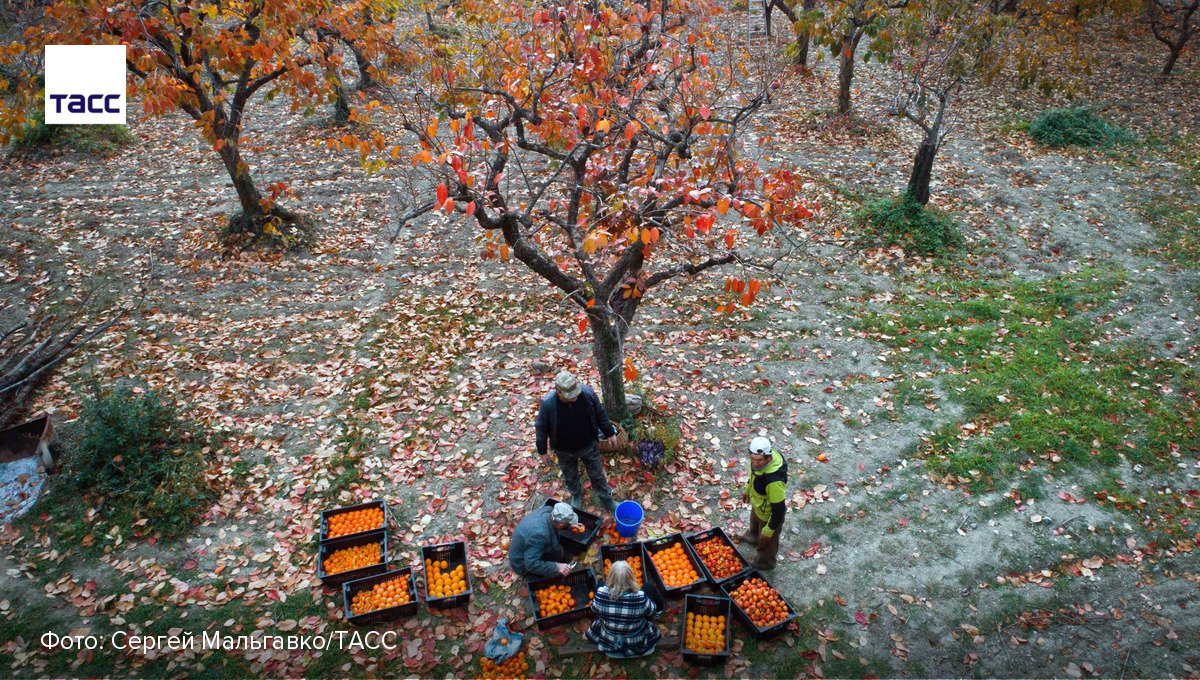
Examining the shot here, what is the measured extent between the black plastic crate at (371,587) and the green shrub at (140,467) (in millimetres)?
2471

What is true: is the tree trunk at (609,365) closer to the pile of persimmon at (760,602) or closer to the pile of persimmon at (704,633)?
the pile of persimmon at (760,602)

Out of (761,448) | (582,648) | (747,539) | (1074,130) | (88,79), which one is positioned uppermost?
(1074,130)

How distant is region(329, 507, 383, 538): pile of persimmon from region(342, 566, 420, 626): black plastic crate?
0.66 m

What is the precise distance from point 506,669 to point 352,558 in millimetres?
2189

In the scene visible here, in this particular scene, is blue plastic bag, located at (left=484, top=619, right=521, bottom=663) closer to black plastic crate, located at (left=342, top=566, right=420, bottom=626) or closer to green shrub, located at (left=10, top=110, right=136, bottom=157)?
black plastic crate, located at (left=342, top=566, right=420, bottom=626)

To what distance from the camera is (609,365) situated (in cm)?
809

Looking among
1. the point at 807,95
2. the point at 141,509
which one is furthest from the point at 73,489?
the point at 807,95

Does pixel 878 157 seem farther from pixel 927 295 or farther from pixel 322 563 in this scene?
pixel 322 563

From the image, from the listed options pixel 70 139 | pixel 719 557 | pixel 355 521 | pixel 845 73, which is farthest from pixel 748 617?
pixel 70 139

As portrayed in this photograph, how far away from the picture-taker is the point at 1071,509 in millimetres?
7207

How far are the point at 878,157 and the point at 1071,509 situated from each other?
11.0 m

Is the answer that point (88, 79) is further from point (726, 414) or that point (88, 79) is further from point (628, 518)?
point (726, 414)

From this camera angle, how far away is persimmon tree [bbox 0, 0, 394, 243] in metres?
9.03

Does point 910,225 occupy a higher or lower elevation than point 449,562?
higher
